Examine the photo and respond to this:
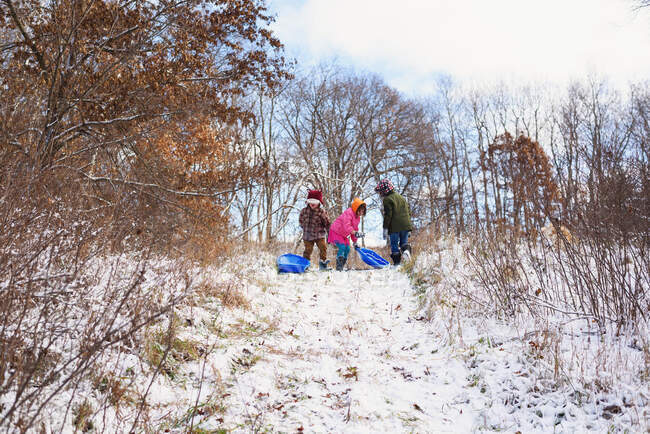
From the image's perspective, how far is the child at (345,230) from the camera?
8508 millimetres

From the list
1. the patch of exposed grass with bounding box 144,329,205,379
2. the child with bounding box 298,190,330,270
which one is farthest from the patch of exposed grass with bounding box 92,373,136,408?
the child with bounding box 298,190,330,270

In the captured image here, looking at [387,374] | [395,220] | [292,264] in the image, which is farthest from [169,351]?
[395,220]

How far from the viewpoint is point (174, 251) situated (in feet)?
18.0

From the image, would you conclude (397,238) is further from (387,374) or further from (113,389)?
(113,389)

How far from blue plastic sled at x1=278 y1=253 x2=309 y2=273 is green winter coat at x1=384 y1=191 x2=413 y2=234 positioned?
210 centimetres

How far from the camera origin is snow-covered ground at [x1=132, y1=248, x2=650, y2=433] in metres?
2.69

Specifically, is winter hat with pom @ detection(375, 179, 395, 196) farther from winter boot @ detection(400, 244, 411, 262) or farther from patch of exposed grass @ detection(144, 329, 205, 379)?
patch of exposed grass @ detection(144, 329, 205, 379)

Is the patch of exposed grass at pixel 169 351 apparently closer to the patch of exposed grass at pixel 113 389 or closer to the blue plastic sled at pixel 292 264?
the patch of exposed grass at pixel 113 389

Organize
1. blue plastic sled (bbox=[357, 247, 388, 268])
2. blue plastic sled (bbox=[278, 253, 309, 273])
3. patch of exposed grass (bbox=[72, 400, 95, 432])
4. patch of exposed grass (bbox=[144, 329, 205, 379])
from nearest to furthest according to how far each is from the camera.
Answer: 1. patch of exposed grass (bbox=[72, 400, 95, 432])
2. patch of exposed grass (bbox=[144, 329, 205, 379])
3. blue plastic sled (bbox=[278, 253, 309, 273])
4. blue plastic sled (bbox=[357, 247, 388, 268])

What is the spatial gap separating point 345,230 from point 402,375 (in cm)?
502

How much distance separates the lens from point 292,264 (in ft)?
27.2

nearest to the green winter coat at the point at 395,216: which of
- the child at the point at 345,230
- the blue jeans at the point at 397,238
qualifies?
the blue jeans at the point at 397,238

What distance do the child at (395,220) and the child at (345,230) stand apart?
0.60 m

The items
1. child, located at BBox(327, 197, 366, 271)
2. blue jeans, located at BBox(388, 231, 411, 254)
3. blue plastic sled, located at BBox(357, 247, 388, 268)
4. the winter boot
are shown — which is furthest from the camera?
→ blue plastic sled, located at BBox(357, 247, 388, 268)
